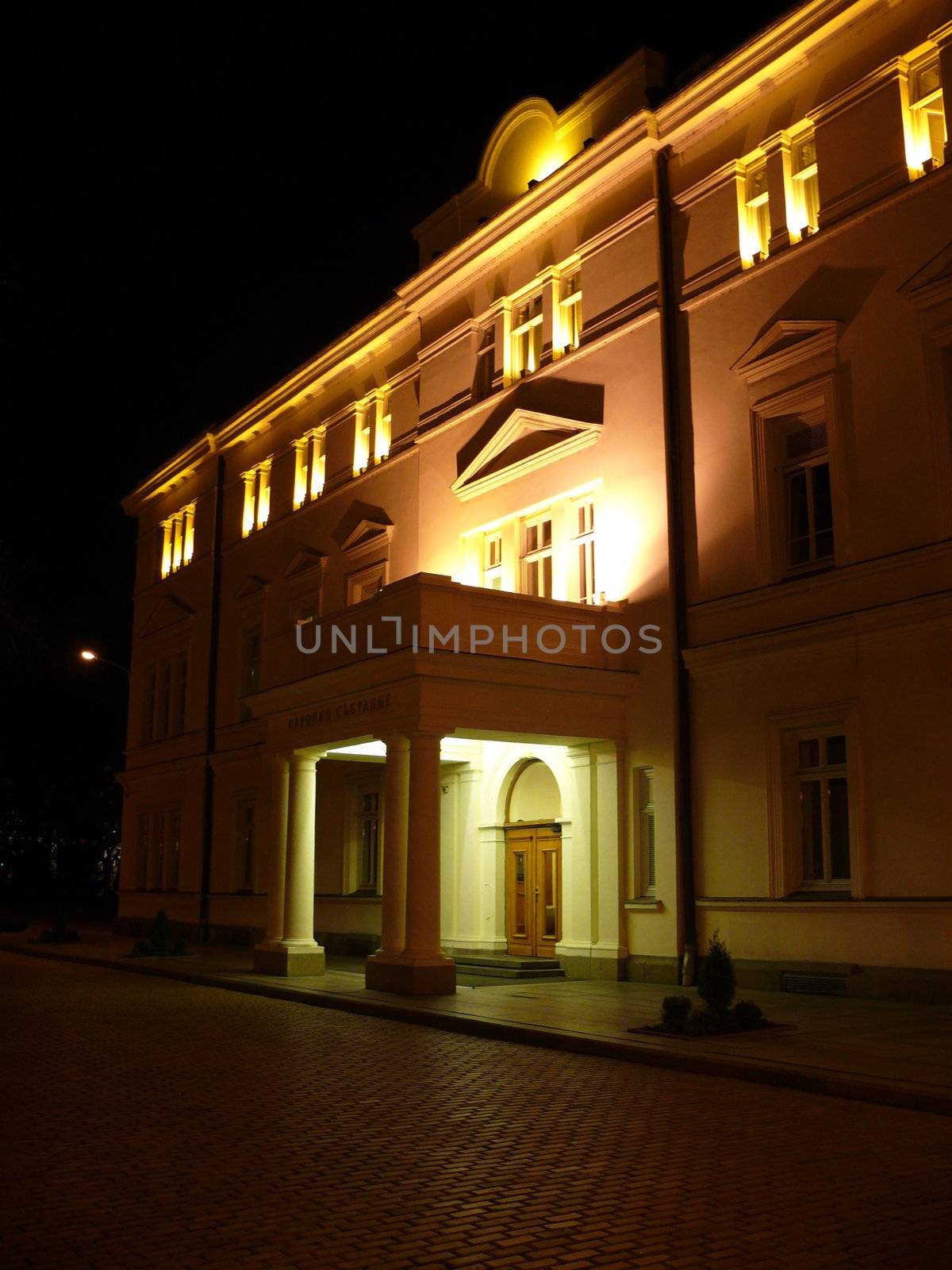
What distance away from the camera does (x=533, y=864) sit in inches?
829

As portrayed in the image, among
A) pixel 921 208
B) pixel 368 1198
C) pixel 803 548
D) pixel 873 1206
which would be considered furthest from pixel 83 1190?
pixel 921 208

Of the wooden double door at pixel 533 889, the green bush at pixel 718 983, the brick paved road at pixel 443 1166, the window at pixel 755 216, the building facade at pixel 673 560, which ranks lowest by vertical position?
the brick paved road at pixel 443 1166

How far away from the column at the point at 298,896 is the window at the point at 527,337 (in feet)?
26.3

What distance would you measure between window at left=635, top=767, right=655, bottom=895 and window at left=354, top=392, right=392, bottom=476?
34.2ft

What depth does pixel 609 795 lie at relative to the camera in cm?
1916

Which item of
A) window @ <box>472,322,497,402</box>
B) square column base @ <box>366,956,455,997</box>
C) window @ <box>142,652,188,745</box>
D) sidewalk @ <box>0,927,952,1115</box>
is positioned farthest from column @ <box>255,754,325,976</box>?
window @ <box>142,652,188,745</box>

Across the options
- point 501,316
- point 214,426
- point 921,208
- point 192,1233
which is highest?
point 214,426

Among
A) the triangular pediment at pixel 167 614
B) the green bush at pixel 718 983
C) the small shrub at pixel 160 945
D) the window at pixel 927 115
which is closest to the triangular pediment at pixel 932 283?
the window at pixel 927 115

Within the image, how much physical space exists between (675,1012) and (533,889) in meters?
8.59

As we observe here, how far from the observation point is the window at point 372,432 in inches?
1056

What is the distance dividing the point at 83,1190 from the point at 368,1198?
5.25 ft

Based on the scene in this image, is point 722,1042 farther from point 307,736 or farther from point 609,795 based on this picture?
point 307,736

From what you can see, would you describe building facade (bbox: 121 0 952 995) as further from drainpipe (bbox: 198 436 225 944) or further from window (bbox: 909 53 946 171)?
drainpipe (bbox: 198 436 225 944)

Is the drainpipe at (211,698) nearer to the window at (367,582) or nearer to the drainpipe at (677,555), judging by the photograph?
the window at (367,582)
